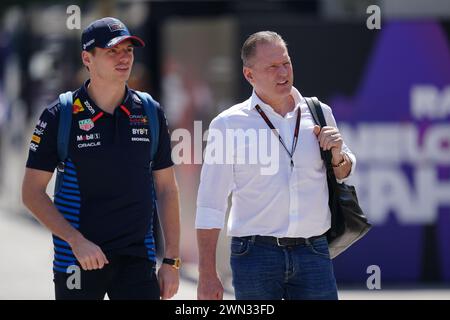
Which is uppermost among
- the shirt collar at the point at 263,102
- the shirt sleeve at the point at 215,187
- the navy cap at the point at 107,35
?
the navy cap at the point at 107,35

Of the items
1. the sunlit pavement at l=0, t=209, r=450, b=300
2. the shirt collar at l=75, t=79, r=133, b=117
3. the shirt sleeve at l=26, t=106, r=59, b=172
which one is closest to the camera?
the shirt sleeve at l=26, t=106, r=59, b=172

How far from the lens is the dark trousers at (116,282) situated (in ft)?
15.8

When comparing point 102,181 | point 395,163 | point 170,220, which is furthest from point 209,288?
point 395,163

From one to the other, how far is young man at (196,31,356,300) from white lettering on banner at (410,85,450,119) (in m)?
5.49

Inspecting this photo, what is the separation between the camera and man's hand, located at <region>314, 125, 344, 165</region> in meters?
4.82

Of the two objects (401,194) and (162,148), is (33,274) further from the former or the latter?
(162,148)

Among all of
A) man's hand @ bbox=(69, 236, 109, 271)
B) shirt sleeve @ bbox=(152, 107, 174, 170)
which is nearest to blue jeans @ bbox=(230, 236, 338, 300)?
shirt sleeve @ bbox=(152, 107, 174, 170)

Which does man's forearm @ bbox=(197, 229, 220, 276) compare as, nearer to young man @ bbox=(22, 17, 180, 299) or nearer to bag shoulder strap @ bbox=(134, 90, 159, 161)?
young man @ bbox=(22, 17, 180, 299)

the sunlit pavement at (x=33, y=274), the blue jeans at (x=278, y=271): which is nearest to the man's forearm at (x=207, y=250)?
the blue jeans at (x=278, y=271)

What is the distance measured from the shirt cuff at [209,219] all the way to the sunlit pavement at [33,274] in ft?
12.9

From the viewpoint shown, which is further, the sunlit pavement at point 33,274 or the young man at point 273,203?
the sunlit pavement at point 33,274

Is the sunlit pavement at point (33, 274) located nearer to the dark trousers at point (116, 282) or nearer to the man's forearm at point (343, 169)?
the dark trousers at point (116, 282)

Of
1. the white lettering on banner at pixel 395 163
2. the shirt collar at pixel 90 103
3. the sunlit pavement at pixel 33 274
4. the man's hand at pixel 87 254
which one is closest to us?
the man's hand at pixel 87 254
